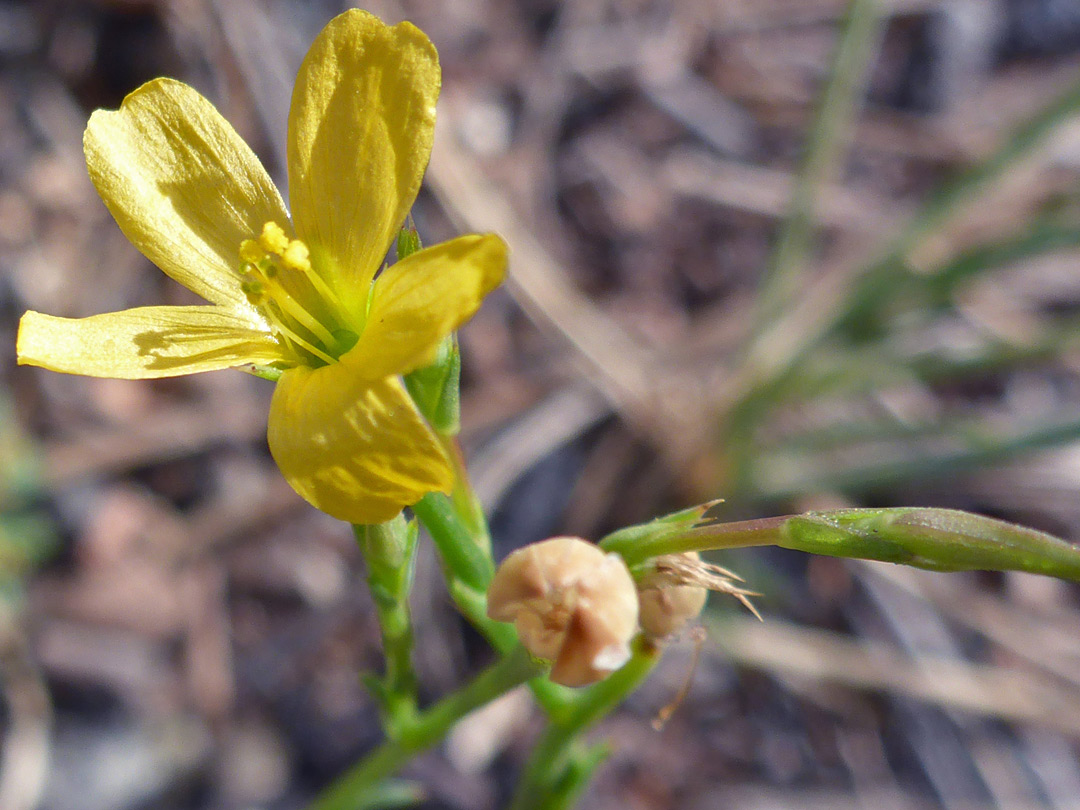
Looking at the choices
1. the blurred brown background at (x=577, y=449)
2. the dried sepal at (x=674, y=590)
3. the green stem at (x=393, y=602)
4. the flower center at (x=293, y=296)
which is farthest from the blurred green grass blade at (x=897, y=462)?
the flower center at (x=293, y=296)

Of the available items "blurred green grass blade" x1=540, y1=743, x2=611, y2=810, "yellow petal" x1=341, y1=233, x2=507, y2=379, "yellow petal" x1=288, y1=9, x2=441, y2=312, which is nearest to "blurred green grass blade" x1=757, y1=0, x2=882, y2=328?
"yellow petal" x1=288, y1=9, x2=441, y2=312

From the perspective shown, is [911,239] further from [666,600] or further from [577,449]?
[666,600]

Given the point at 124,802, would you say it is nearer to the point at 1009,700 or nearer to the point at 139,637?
the point at 139,637

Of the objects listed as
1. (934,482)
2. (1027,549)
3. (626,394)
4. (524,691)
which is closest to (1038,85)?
(934,482)

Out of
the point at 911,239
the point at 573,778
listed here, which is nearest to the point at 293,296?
the point at 573,778

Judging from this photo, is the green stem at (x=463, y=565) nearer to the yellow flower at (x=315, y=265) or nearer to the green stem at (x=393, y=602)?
the green stem at (x=393, y=602)
